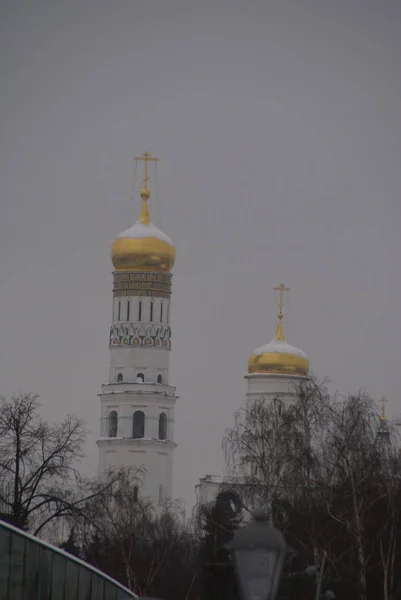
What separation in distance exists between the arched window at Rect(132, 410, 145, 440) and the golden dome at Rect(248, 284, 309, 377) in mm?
7131

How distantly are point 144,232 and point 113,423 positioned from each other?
10.7 meters

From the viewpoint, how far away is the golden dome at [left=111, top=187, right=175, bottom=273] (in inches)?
4488

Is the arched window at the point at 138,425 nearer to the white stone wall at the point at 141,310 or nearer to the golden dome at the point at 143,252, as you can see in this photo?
the white stone wall at the point at 141,310

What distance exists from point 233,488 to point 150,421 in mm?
48461

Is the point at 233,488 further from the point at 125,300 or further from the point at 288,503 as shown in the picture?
the point at 125,300

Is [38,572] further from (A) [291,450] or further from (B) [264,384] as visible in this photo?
(B) [264,384]

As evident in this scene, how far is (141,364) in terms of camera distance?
11350 cm

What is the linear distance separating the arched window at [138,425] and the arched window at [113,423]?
100 cm

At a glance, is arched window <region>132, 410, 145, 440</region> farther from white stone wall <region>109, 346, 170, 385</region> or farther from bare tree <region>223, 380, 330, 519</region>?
bare tree <region>223, 380, 330, 519</region>

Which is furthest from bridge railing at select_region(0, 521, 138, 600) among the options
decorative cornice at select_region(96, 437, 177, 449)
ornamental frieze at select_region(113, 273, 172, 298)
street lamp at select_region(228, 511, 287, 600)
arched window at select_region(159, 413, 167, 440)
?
ornamental frieze at select_region(113, 273, 172, 298)

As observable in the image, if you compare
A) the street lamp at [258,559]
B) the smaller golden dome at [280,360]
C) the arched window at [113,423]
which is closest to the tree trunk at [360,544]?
the street lamp at [258,559]

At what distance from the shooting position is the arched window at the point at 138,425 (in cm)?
11331

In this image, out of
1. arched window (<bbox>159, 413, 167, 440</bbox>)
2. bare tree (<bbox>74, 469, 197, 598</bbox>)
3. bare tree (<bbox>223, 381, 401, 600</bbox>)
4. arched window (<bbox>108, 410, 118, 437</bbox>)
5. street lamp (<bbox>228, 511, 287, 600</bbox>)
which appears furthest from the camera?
arched window (<bbox>159, 413, 167, 440</bbox>)

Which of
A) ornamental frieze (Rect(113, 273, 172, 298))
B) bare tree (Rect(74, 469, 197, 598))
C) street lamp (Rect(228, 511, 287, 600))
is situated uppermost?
ornamental frieze (Rect(113, 273, 172, 298))
